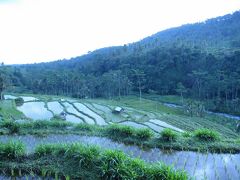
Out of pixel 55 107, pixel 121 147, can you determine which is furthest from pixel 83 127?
pixel 55 107

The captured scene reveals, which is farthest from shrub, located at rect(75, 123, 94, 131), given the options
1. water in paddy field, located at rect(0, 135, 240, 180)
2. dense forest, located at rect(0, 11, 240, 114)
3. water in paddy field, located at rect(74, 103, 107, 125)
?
dense forest, located at rect(0, 11, 240, 114)

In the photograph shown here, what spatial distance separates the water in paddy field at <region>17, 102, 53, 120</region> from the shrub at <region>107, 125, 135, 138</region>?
64.9ft

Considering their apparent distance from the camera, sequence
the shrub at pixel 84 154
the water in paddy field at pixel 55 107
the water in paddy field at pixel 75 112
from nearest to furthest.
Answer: the shrub at pixel 84 154 < the water in paddy field at pixel 75 112 < the water in paddy field at pixel 55 107

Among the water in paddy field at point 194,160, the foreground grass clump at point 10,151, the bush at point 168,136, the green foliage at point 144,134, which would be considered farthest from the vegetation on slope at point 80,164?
the bush at point 168,136

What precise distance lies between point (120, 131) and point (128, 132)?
564 mm

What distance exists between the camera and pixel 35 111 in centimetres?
4300

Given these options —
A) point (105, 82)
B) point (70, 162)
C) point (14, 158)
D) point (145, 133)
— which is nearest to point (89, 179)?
point (70, 162)

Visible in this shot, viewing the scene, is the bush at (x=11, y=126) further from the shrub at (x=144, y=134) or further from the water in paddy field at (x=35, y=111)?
the water in paddy field at (x=35, y=111)

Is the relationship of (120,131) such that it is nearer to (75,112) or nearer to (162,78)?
(75,112)

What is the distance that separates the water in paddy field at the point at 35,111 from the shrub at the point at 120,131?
778 inches

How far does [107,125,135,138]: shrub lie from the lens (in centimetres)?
1792

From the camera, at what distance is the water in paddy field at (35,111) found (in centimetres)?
3866

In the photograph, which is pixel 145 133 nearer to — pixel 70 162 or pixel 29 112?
pixel 70 162

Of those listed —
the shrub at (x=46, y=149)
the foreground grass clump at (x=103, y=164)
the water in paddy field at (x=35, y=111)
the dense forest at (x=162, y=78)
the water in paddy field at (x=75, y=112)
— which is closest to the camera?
the foreground grass clump at (x=103, y=164)
